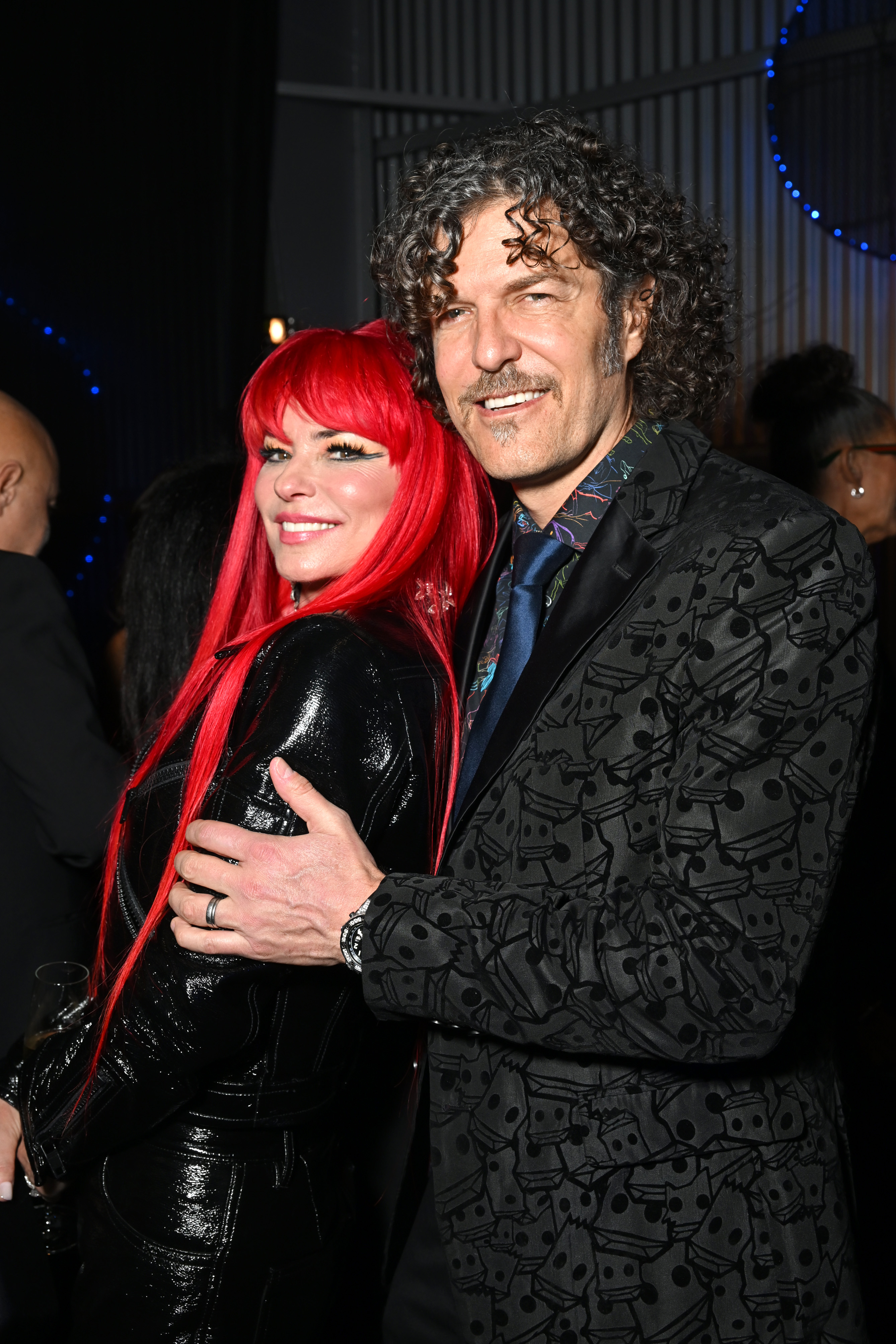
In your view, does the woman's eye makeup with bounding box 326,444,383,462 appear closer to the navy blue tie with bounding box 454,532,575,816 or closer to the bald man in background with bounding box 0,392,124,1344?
the navy blue tie with bounding box 454,532,575,816

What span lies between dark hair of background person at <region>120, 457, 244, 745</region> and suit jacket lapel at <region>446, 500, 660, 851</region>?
1359 millimetres

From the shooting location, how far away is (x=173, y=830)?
4.63 ft

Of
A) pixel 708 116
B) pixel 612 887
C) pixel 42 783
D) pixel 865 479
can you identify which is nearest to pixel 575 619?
pixel 612 887

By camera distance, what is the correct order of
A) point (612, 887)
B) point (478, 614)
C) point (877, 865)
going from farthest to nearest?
1. point (877, 865)
2. point (478, 614)
3. point (612, 887)

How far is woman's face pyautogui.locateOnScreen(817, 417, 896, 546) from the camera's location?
3029mm

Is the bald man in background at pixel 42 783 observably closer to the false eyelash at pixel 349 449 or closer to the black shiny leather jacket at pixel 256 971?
the black shiny leather jacket at pixel 256 971

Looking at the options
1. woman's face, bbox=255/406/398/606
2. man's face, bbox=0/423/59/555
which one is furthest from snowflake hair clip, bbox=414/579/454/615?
man's face, bbox=0/423/59/555

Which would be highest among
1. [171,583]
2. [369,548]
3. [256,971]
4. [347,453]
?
[347,453]

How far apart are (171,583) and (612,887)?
5.39 feet

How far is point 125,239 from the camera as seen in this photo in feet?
14.0

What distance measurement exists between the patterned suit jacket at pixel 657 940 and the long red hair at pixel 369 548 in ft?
0.88

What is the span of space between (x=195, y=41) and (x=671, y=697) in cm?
434

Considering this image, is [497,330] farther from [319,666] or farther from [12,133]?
[12,133]

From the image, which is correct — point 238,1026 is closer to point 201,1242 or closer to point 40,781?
point 201,1242
